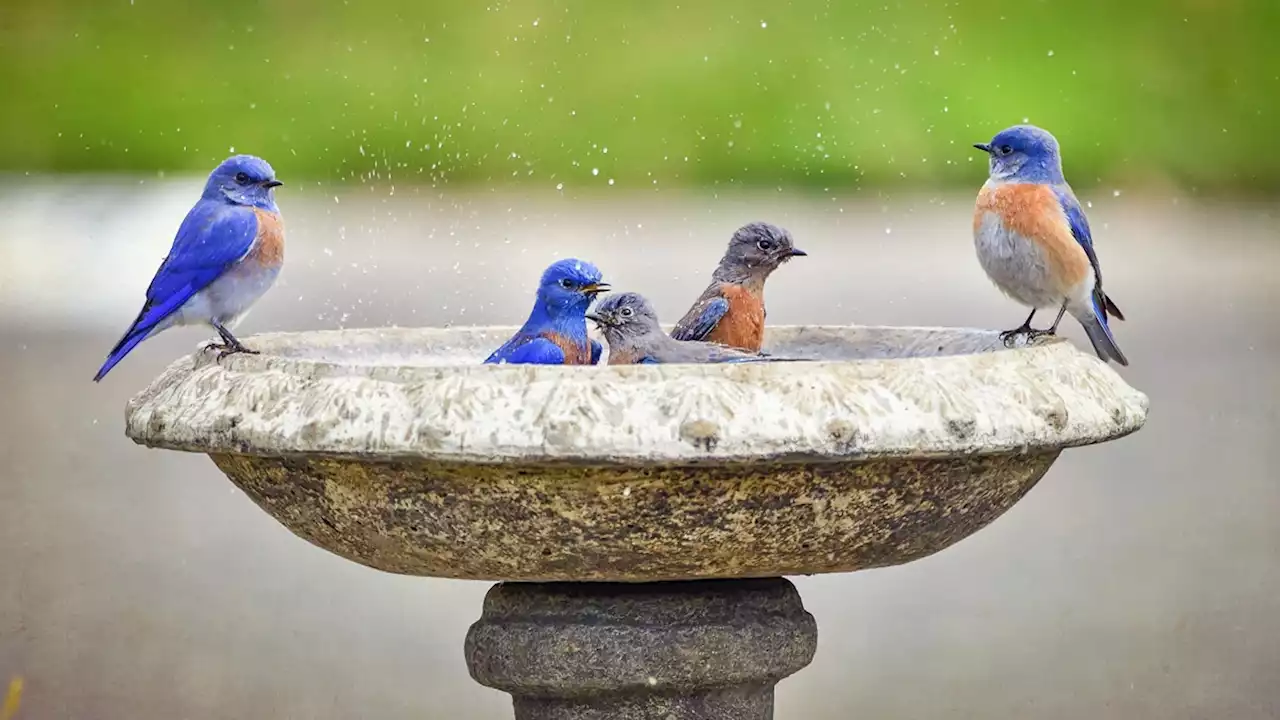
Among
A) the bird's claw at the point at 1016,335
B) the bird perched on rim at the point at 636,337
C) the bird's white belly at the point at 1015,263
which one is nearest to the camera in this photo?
the bird perched on rim at the point at 636,337

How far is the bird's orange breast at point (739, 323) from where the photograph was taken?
335 centimetres

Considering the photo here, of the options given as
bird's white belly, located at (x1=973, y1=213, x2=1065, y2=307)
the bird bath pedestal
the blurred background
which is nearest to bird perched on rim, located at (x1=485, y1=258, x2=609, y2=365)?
the bird bath pedestal

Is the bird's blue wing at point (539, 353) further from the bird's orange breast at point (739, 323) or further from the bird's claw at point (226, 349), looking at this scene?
the bird's orange breast at point (739, 323)

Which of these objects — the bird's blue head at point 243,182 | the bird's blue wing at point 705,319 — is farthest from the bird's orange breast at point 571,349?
the bird's blue head at point 243,182

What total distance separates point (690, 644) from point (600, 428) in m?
0.54

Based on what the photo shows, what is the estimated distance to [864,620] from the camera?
5512mm

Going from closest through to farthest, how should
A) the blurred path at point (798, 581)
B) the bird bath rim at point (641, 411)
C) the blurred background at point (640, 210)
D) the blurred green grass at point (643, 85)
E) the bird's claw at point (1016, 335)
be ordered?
the bird bath rim at point (641, 411), the bird's claw at point (1016, 335), the blurred path at point (798, 581), the blurred background at point (640, 210), the blurred green grass at point (643, 85)

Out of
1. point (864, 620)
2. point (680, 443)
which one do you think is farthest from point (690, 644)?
point (864, 620)

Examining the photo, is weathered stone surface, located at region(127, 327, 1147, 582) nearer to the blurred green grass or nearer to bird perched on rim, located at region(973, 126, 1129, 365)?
bird perched on rim, located at region(973, 126, 1129, 365)

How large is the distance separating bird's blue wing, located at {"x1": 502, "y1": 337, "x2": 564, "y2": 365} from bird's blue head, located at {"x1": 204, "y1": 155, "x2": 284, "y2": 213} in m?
0.70

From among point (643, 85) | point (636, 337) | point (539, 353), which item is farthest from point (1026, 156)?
point (643, 85)

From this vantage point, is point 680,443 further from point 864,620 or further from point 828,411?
point 864,620

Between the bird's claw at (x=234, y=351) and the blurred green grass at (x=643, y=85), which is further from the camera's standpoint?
the blurred green grass at (x=643, y=85)

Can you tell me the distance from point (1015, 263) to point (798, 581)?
2798mm
